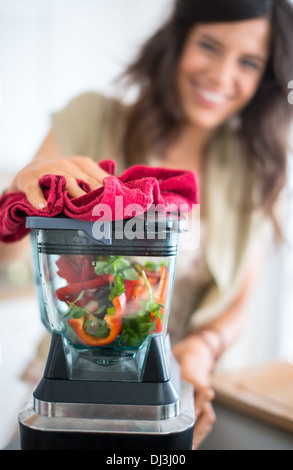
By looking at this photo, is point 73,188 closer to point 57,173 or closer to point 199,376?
point 57,173

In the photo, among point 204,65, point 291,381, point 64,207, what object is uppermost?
point 204,65

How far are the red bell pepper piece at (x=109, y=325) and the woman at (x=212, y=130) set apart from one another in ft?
1.17

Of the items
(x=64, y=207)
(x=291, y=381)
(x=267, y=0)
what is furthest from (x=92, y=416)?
(x=267, y=0)

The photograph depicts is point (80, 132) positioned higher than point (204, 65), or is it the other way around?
point (204, 65)

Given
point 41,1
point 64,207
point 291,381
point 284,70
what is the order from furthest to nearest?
point 41,1 < point 284,70 < point 291,381 < point 64,207

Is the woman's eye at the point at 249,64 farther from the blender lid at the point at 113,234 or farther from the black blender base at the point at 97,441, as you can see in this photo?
the black blender base at the point at 97,441

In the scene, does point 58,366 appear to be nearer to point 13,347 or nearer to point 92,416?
point 92,416

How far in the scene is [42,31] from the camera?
7.05 ft

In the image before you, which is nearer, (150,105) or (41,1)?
(150,105)

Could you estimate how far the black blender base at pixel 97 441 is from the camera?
16.5 inches

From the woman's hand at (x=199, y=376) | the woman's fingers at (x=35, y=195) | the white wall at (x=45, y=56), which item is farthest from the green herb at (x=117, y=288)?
the white wall at (x=45, y=56)

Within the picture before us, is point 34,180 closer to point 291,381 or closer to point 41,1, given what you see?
point 291,381

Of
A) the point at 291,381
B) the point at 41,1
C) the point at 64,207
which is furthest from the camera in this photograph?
the point at 41,1
